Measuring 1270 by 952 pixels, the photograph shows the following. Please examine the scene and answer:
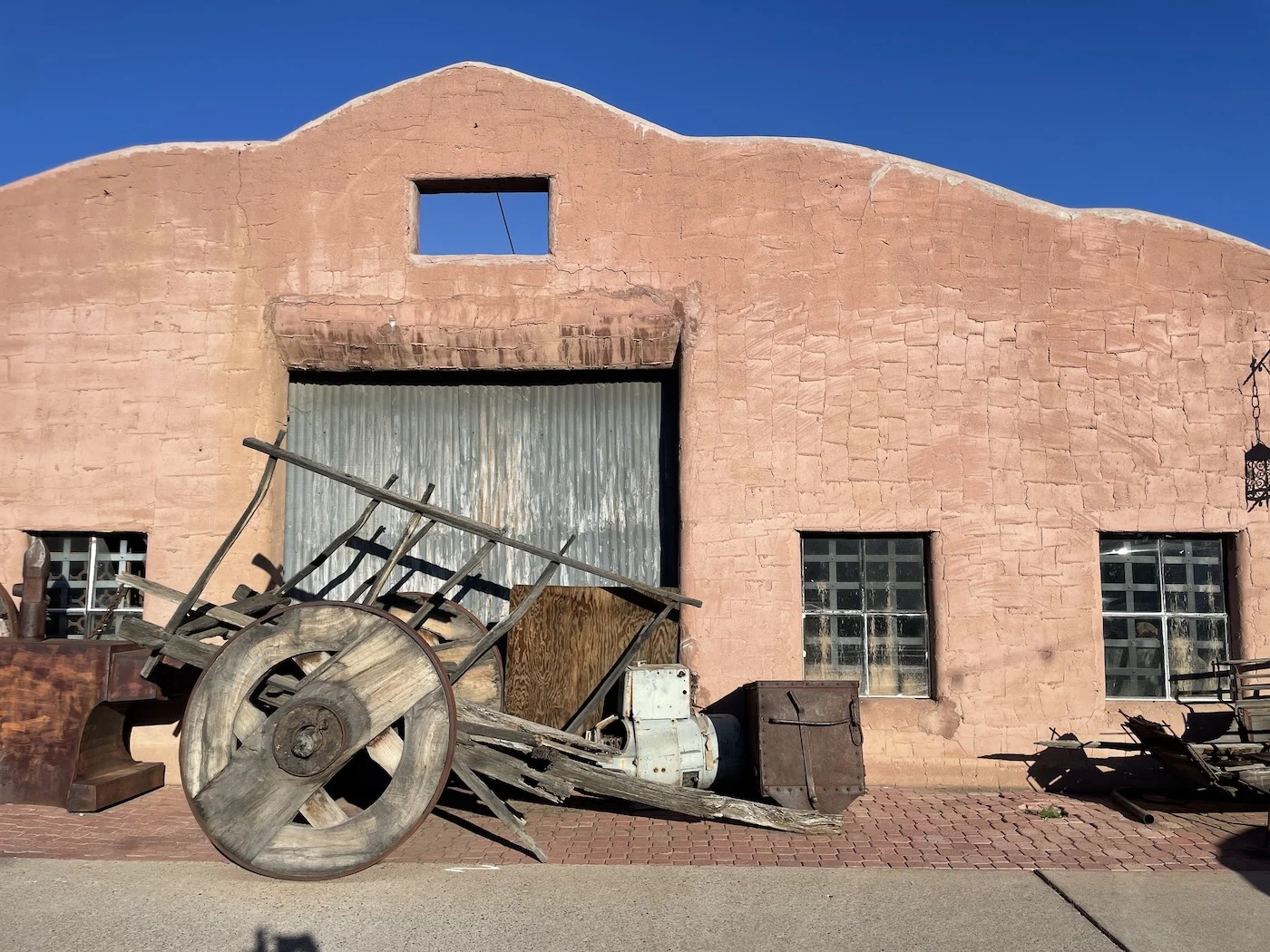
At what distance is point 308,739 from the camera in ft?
17.1

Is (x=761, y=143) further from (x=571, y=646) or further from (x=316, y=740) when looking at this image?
(x=316, y=740)

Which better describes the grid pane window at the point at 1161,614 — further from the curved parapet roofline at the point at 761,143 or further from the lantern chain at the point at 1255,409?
the curved parapet roofline at the point at 761,143

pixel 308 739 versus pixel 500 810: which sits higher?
pixel 308 739

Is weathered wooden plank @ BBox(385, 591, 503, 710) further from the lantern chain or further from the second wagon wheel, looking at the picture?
the lantern chain

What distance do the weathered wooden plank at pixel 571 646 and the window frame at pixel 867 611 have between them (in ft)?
3.56

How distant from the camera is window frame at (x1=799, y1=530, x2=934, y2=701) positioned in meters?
7.44

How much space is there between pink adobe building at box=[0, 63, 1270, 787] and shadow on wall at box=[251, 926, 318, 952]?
3553mm

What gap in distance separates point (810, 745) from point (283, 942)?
138 inches

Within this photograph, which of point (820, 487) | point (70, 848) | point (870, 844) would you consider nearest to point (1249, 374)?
point (820, 487)

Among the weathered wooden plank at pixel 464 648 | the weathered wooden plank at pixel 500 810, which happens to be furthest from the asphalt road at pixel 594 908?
the weathered wooden plank at pixel 464 648

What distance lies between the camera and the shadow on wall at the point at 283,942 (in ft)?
14.1

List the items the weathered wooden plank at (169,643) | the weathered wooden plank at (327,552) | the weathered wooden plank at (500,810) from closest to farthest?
1. the weathered wooden plank at (500,810)
2. the weathered wooden plank at (169,643)
3. the weathered wooden plank at (327,552)

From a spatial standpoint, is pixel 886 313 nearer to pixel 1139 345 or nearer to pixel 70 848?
pixel 1139 345

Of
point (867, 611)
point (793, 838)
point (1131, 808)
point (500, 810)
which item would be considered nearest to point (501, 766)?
point (500, 810)
